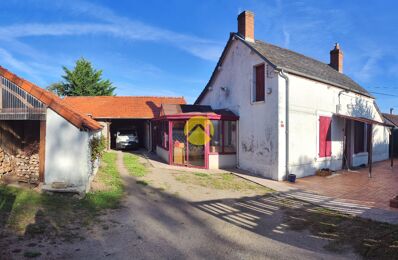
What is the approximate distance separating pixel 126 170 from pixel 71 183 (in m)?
4.39

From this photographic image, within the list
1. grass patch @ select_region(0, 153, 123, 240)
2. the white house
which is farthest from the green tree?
grass patch @ select_region(0, 153, 123, 240)

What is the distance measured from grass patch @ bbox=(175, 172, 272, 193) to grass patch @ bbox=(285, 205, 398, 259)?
108 inches

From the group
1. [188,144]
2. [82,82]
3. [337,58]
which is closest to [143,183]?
[188,144]

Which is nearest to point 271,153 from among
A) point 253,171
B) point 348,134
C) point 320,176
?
point 253,171

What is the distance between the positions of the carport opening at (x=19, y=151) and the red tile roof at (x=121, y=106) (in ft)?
36.6

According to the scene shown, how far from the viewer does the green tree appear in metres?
38.0

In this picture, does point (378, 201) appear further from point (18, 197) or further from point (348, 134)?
point (18, 197)

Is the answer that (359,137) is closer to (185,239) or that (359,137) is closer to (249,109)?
(249,109)

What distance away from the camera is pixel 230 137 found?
46.7ft

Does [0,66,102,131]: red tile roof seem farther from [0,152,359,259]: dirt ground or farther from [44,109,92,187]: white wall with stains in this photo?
[0,152,359,259]: dirt ground

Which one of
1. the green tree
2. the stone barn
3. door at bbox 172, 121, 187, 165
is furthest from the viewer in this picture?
the green tree

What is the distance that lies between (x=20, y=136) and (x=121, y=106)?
13.7 meters

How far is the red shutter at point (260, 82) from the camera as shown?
12.2m

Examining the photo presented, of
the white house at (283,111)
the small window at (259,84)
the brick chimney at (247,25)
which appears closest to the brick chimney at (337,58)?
A: the white house at (283,111)
